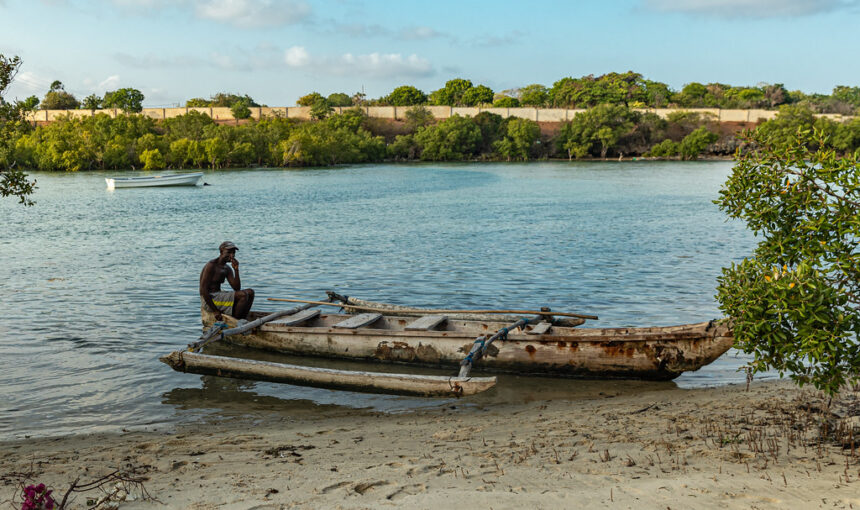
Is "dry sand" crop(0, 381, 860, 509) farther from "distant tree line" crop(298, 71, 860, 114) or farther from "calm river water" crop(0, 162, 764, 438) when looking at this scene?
"distant tree line" crop(298, 71, 860, 114)

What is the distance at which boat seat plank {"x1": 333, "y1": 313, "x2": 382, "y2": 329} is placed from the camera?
11.2 m

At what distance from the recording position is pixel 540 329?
1045 cm

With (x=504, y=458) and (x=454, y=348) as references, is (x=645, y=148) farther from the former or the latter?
(x=504, y=458)

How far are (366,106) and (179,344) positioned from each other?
128 metres

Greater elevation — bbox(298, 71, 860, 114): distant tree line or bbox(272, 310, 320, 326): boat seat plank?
bbox(298, 71, 860, 114): distant tree line

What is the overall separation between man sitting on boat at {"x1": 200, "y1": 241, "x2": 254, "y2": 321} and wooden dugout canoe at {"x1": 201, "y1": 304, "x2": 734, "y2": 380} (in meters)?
0.47

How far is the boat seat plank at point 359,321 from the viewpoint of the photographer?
36.8ft

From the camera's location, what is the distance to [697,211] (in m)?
39.9

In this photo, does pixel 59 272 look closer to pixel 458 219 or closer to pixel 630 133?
pixel 458 219

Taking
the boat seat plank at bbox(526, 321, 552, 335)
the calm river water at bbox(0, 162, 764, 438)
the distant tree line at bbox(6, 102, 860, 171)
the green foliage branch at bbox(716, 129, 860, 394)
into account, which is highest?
the distant tree line at bbox(6, 102, 860, 171)

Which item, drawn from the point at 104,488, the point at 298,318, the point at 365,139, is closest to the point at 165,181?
the point at 365,139

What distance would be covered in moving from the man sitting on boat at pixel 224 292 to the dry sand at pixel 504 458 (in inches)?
143

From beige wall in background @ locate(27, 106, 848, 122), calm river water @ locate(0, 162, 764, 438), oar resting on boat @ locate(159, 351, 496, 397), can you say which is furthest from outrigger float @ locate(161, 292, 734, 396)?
beige wall in background @ locate(27, 106, 848, 122)

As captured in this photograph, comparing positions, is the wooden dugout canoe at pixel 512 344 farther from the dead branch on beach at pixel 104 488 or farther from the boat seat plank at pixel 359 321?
the dead branch on beach at pixel 104 488
